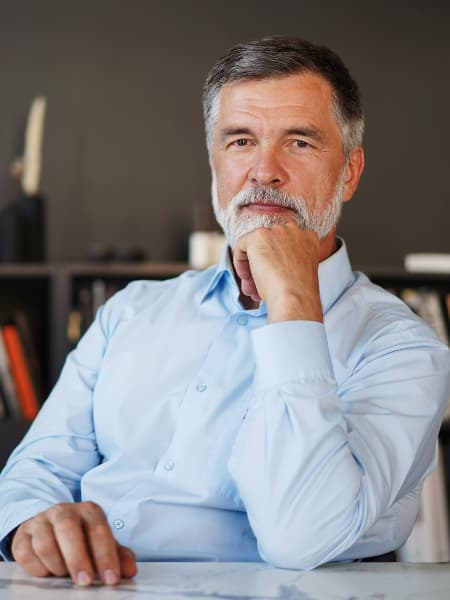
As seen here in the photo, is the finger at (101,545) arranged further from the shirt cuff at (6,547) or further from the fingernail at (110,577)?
the shirt cuff at (6,547)

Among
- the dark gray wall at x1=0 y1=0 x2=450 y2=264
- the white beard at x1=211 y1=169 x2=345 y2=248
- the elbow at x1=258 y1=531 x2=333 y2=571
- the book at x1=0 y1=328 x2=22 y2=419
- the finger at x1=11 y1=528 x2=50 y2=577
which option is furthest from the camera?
the dark gray wall at x1=0 y1=0 x2=450 y2=264

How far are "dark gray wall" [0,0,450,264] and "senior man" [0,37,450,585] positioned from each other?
1.36 metres

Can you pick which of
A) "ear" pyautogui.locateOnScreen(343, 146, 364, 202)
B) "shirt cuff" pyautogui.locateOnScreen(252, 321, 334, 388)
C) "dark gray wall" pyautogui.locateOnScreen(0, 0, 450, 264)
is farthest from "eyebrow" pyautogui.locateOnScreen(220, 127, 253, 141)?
"dark gray wall" pyautogui.locateOnScreen(0, 0, 450, 264)

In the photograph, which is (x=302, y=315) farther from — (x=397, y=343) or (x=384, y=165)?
(x=384, y=165)

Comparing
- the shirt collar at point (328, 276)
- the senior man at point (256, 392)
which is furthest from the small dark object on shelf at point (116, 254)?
the shirt collar at point (328, 276)

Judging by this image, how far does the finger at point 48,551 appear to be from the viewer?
Result: 1.06 m

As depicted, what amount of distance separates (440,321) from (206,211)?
Result: 0.84 metres

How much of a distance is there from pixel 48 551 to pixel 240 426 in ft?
1.60

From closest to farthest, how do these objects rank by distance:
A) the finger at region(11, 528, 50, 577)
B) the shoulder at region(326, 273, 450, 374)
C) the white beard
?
the finger at region(11, 528, 50, 577) < the shoulder at region(326, 273, 450, 374) < the white beard

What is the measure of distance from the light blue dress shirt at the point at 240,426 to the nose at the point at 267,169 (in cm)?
18

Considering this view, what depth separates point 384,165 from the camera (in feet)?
10.6

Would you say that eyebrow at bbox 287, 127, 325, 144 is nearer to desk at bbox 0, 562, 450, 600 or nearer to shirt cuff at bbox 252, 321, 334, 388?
shirt cuff at bbox 252, 321, 334, 388

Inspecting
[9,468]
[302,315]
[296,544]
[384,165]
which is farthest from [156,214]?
[296,544]

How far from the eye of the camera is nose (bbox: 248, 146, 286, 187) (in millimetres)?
1575
